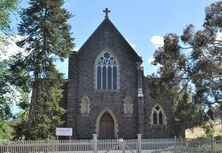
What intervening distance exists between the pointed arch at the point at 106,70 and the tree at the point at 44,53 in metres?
7.57

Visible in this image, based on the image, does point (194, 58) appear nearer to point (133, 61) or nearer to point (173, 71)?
point (173, 71)

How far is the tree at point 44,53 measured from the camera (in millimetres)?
27031

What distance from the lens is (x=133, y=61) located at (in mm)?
36594

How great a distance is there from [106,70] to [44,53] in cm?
960

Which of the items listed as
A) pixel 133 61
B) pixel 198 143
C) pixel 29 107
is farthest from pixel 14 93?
pixel 133 61

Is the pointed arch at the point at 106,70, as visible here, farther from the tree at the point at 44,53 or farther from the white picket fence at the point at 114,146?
the white picket fence at the point at 114,146

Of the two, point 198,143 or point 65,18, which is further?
point 65,18

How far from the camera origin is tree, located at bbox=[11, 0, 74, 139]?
88.7ft

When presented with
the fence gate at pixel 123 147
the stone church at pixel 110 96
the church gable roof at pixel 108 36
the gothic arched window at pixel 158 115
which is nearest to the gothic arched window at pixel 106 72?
the stone church at pixel 110 96

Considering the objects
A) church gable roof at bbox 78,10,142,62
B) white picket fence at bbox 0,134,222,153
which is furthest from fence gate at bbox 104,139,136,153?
church gable roof at bbox 78,10,142,62

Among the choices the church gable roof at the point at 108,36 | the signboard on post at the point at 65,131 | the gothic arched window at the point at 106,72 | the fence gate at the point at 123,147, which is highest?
the church gable roof at the point at 108,36

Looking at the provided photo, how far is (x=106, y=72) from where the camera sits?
119 ft

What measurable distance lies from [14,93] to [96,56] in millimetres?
12321

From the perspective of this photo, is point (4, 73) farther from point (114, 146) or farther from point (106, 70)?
point (106, 70)
